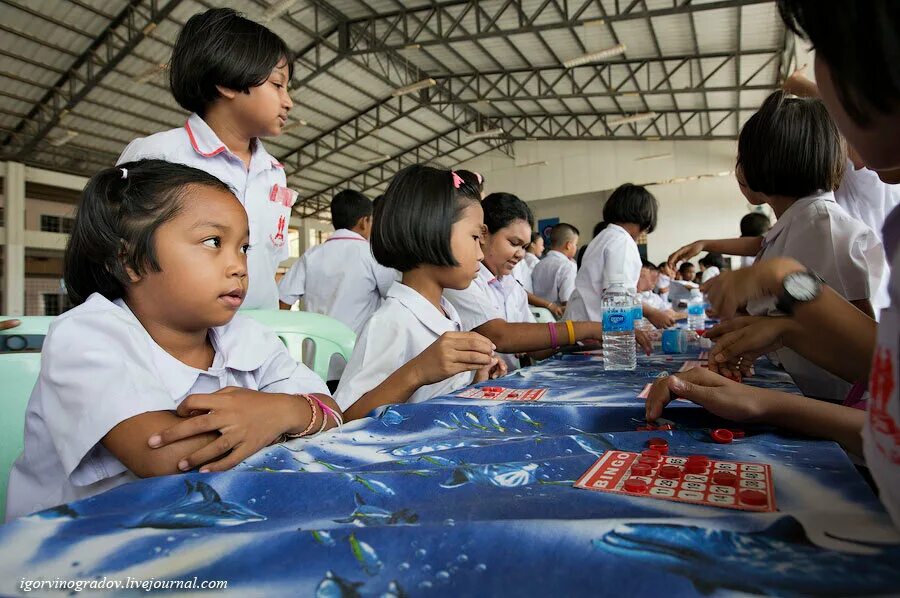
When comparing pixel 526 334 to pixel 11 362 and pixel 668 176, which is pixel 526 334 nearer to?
pixel 11 362

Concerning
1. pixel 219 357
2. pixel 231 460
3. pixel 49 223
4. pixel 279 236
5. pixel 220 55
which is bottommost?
pixel 231 460

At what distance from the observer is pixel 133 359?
0.81 meters

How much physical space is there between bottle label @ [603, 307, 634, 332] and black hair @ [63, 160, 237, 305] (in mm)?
1123

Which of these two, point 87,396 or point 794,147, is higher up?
point 794,147

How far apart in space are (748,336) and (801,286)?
273mm

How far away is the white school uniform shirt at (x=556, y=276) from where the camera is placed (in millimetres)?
5074

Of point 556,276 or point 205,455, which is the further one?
point 556,276

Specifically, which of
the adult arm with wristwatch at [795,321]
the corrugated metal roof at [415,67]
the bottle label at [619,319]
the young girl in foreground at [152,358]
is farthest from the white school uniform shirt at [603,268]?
the corrugated metal roof at [415,67]

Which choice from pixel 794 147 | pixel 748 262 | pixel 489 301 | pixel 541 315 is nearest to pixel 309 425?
pixel 794 147

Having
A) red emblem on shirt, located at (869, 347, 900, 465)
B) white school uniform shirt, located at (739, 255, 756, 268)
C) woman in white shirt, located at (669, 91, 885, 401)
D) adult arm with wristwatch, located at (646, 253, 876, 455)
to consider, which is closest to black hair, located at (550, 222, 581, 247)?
white school uniform shirt, located at (739, 255, 756, 268)

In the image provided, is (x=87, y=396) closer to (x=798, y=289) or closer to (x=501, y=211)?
(x=798, y=289)

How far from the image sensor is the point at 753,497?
0.49 m

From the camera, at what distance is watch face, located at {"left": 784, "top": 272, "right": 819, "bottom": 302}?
75cm

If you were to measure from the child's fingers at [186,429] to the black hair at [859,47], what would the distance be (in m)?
0.69
